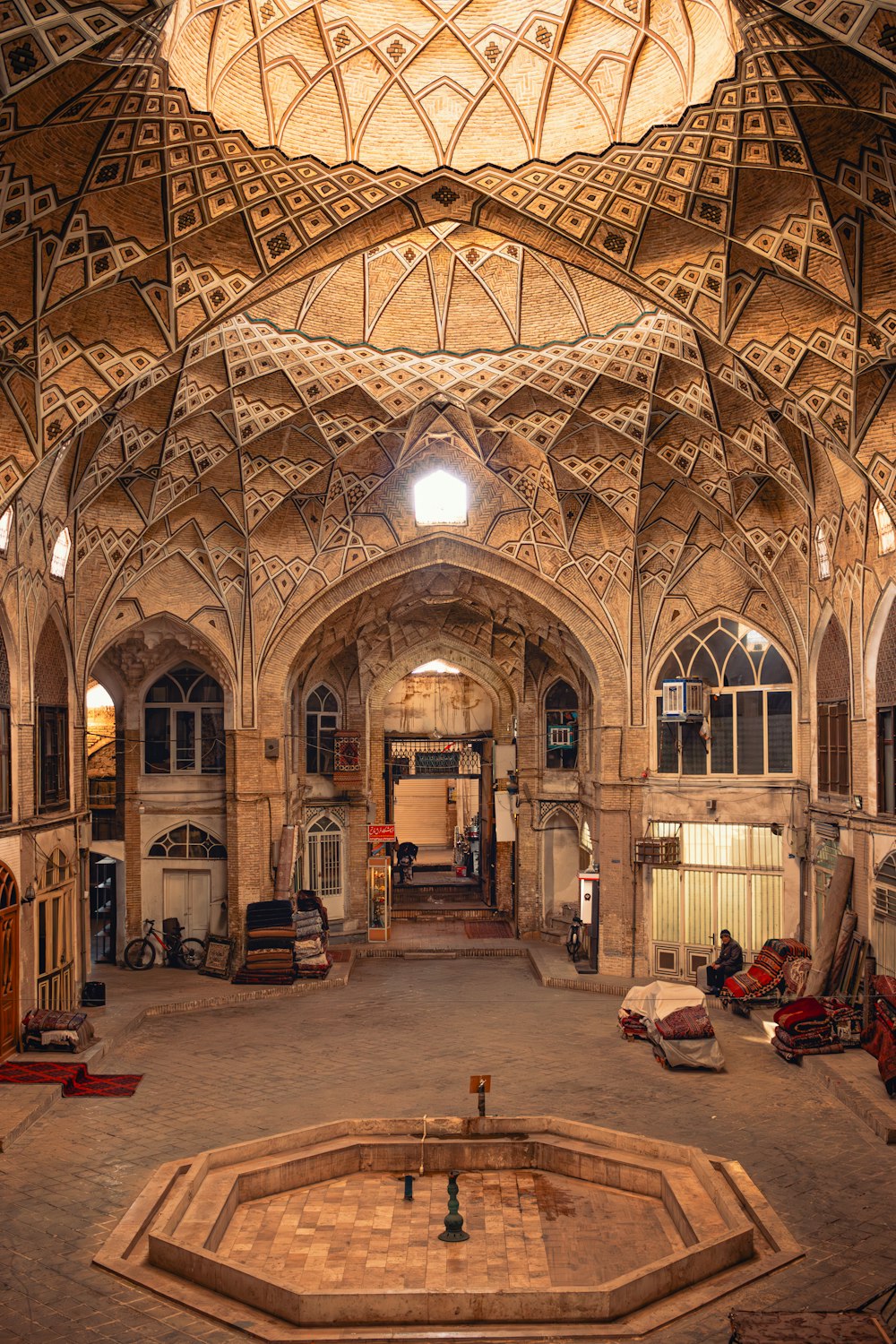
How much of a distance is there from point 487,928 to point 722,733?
8.01m

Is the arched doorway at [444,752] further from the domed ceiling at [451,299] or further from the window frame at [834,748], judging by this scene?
the window frame at [834,748]

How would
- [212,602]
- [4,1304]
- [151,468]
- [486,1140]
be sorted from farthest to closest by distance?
[212,602] < [151,468] < [486,1140] < [4,1304]

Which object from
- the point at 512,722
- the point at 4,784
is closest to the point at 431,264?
the point at 4,784

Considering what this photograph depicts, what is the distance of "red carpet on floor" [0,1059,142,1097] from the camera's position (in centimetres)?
1191

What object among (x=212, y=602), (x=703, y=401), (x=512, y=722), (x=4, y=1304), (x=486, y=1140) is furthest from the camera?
(x=512, y=722)

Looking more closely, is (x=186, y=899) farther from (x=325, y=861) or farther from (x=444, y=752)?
(x=444, y=752)

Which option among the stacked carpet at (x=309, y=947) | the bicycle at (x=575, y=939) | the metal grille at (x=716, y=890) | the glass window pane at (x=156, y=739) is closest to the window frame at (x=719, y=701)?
the metal grille at (x=716, y=890)

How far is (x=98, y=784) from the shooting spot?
20.3m

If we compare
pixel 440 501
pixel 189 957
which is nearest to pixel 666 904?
pixel 440 501

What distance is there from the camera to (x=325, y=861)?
72.5ft

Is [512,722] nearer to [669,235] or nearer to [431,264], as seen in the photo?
[431,264]

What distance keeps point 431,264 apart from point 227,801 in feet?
29.6

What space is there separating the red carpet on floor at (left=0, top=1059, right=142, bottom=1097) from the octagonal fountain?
2789 millimetres

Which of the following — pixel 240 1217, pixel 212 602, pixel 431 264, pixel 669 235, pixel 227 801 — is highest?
pixel 431 264
